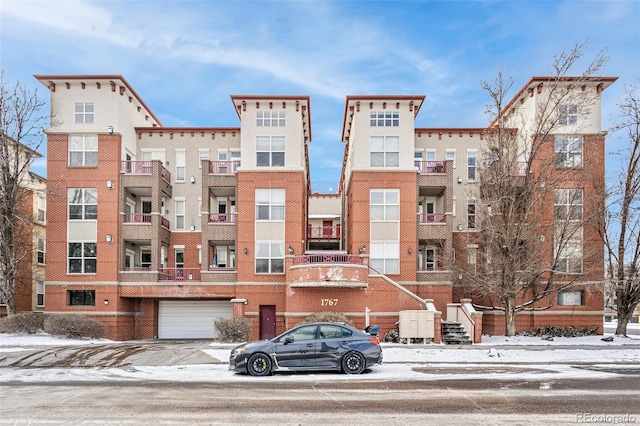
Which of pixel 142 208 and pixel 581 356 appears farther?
pixel 142 208

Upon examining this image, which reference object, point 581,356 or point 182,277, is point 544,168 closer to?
point 581,356

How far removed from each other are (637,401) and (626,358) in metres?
8.61

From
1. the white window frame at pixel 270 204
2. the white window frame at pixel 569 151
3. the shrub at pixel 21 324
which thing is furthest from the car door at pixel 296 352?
the white window frame at pixel 569 151

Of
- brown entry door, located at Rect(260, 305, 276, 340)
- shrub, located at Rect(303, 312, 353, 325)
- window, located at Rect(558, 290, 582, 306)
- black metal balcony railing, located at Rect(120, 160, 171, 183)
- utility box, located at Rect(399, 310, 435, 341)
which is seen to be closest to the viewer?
utility box, located at Rect(399, 310, 435, 341)

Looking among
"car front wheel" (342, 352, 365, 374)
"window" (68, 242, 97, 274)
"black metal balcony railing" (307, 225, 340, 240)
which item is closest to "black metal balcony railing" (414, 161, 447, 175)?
"black metal balcony railing" (307, 225, 340, 240)

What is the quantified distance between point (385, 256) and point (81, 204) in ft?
58.9

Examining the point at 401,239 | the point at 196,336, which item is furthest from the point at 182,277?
the point at 401,239

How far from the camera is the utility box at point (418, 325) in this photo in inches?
914

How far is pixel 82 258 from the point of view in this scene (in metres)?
29.3

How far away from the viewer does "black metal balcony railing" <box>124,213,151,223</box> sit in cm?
2992

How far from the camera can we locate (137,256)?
33.2 meters

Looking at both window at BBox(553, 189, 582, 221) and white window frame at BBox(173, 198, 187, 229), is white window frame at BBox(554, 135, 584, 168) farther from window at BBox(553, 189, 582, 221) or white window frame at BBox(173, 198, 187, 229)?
white window frame at BBox(173, 198, 187, 229)

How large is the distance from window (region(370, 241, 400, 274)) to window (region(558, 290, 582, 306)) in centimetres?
966
